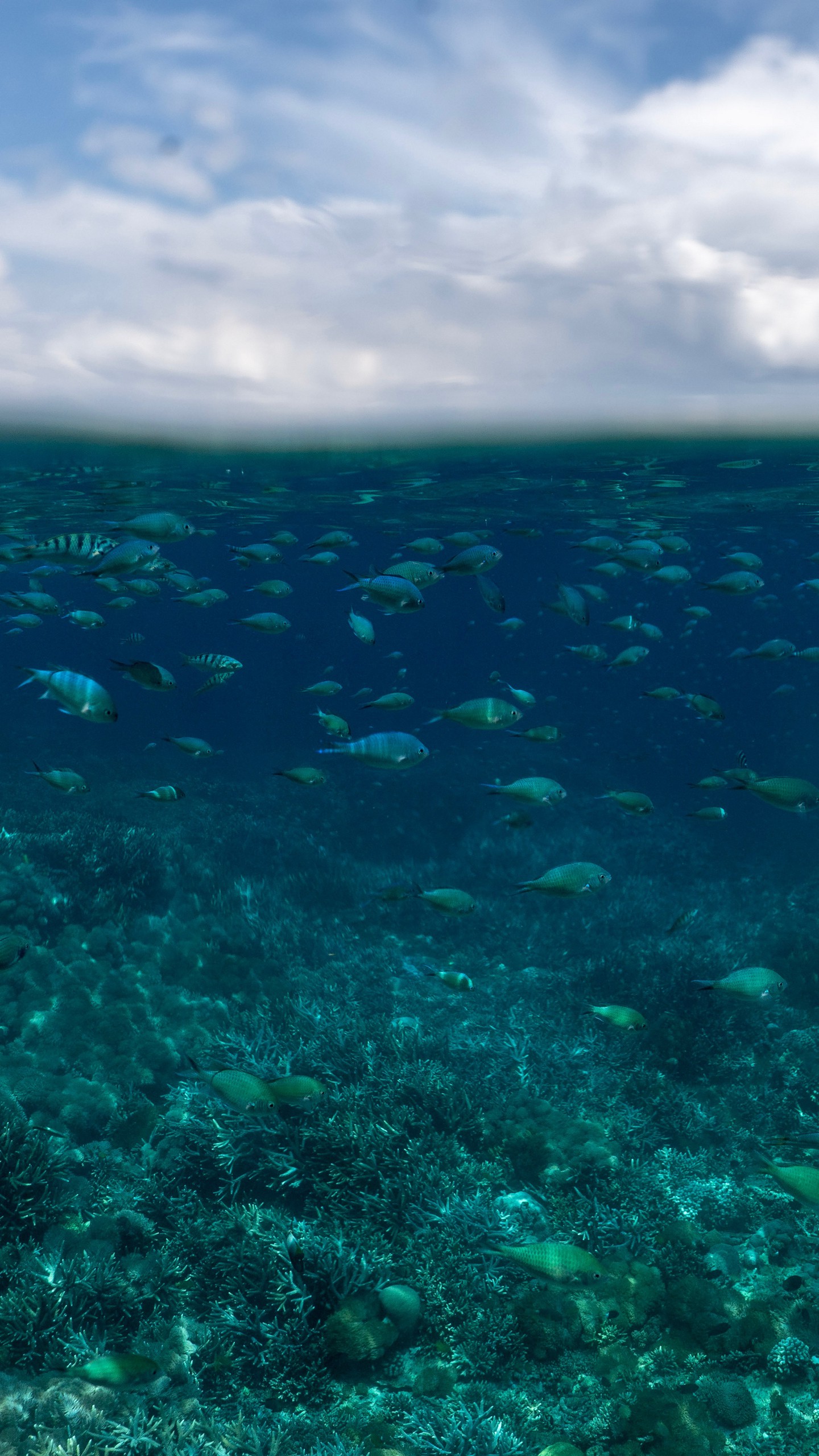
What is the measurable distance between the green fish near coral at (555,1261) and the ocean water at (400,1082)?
0.05ft

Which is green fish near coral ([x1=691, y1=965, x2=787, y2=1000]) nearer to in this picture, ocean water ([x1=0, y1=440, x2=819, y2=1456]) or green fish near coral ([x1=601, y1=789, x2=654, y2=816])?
ocean water ([x1=0, y1=440, x2=819, y2=1456])

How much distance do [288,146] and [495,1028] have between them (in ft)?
37.3

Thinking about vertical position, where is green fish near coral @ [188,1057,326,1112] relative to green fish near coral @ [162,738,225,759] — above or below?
below

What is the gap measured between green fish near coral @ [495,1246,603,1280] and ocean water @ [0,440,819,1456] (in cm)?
2

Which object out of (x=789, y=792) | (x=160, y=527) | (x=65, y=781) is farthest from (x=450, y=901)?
(x=160, y=527)

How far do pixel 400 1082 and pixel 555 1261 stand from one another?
Answer: 15.6ft

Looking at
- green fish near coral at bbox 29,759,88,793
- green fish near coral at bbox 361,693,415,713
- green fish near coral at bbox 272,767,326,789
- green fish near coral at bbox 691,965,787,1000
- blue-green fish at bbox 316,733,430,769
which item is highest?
green fish near coral at bbox 361,693,415,713

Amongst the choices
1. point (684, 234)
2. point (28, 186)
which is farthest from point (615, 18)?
point (28, 186)

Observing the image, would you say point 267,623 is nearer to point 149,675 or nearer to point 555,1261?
point 149,675

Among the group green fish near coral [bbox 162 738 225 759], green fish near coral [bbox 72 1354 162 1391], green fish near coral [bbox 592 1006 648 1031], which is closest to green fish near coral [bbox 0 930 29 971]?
green fish near coral [bbox 72 1354 162 1391]

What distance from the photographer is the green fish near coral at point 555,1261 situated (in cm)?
431

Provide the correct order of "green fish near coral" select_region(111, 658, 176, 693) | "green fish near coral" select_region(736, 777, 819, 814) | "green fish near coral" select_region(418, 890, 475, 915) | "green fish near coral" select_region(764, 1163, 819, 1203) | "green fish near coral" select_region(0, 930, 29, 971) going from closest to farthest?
1. "green fish near coral" select_region(764, 1163, 819, 1203)
2. "green fish near coral" select_region(0, 930, 29, 971)
3. "green fish near coral" select_region(111, 658, 176, 693)
4. "green fish near coral" select_region(736, 777, 819, 814)
5. "green fish near coral" select_region(418, 890, 475, 915)

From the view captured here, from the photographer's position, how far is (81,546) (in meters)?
6.32

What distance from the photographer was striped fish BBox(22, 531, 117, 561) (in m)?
6.31
